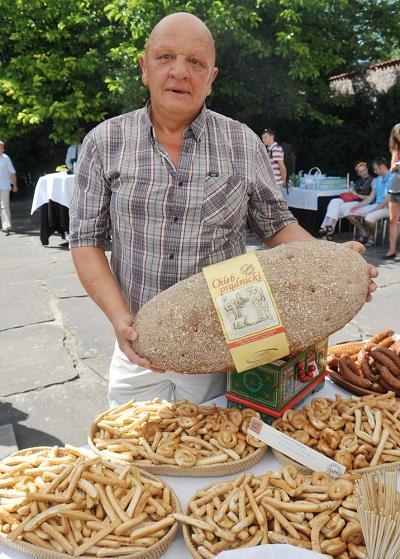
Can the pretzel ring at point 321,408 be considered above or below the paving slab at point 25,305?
above

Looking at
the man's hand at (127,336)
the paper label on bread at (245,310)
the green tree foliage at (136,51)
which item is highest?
the green tree foliage at (136,51)

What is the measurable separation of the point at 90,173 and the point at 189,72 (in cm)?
46

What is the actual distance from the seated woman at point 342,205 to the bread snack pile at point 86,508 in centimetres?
723

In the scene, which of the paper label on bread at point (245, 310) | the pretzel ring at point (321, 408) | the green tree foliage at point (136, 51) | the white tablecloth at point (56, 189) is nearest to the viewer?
the paper label on bread at point (245, 310)

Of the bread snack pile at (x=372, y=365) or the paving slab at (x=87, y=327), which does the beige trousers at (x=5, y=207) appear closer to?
the paving slab at (x=87, y=327)

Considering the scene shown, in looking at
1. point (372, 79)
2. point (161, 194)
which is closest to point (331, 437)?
point (161, 194)

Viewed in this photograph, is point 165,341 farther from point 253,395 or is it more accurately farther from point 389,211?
point 389,211

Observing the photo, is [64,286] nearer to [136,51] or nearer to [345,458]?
[136,51]

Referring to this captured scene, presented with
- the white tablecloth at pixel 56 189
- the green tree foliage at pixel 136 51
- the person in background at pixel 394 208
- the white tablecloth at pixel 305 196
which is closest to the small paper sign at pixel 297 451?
the person in background at pixel 394 208

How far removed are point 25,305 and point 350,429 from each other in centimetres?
454

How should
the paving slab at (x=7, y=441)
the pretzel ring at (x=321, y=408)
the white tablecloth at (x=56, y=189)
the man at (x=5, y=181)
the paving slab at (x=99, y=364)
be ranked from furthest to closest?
the man at (x=5, y=181)
the white tablecloth at (x=56, y=189)
the paving slab at (x=99, y=364)
the paving slab at (x=7, y=441)
the pretzel ring at (x=321, y=408)

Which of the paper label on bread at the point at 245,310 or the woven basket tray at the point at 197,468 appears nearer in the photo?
the paper label on bread at the point at 245,310

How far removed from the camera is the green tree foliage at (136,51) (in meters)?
8.84

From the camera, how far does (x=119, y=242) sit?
1834 millimetres
